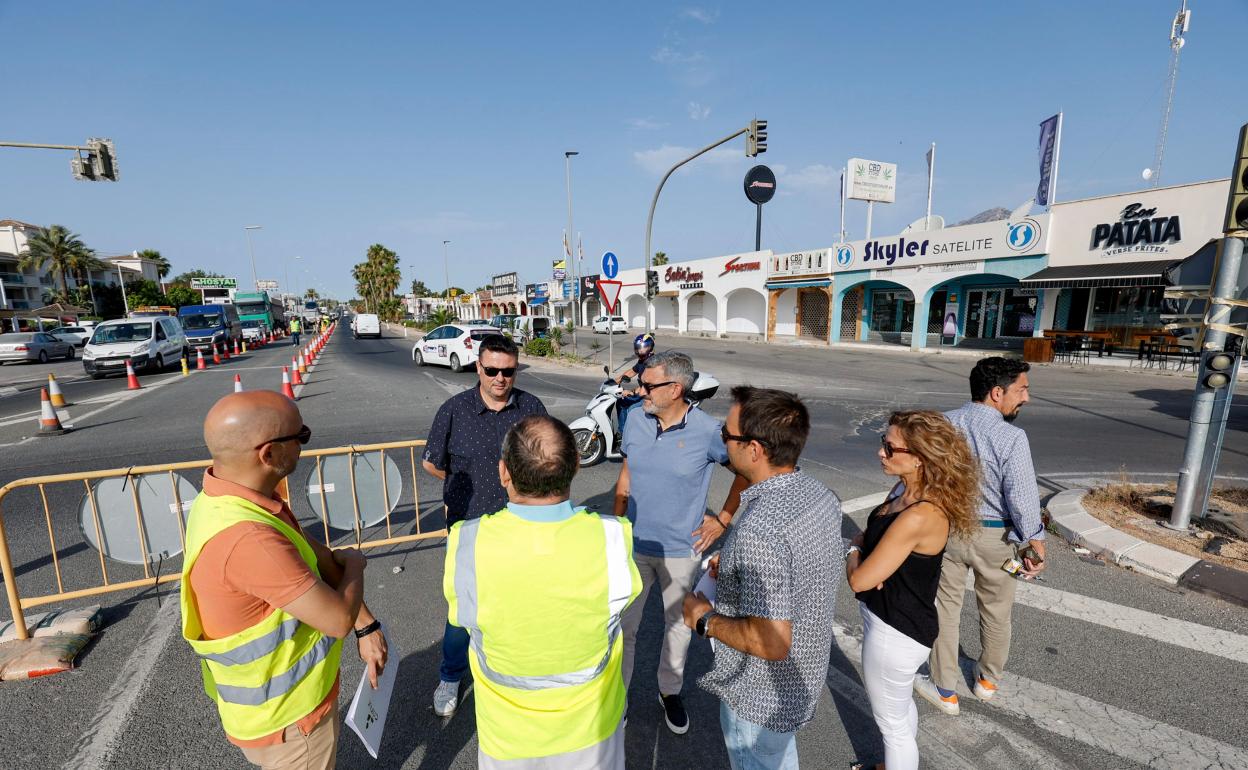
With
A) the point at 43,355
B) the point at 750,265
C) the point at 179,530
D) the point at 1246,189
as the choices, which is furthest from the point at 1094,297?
the point at 43,355

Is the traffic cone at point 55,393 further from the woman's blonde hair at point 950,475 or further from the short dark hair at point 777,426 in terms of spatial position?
the woman's blonde hair at point 950,475

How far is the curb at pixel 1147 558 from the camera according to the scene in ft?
12.4

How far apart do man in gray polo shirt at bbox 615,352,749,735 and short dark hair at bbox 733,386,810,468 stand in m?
0.88

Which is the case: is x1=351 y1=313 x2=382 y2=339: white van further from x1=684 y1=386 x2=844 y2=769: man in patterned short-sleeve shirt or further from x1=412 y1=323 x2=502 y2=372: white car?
x1=684 y1=386 x2=844 y2=769: man in patterned short-sleeve shirt

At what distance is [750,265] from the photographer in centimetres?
3225

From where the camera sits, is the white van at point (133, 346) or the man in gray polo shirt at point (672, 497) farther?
the white van at point (133, 346)

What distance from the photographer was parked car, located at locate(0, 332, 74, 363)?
20.2m

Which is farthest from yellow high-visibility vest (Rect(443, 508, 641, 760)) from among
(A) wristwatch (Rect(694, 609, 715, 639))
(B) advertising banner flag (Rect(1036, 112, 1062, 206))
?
(B) advertising banner flag (Rect(1036, 112, 1062, 206))

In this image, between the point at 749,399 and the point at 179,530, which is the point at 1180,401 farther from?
the point at 179,530

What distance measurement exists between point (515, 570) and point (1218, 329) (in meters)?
6.09

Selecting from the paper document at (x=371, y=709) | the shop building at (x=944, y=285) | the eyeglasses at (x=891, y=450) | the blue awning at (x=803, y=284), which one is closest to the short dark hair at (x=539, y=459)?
the paper document at (x=371, y=709)

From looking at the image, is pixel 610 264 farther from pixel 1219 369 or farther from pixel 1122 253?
pixel 1122 253

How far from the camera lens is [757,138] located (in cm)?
1290

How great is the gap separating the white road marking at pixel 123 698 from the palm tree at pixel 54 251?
6962 cm
